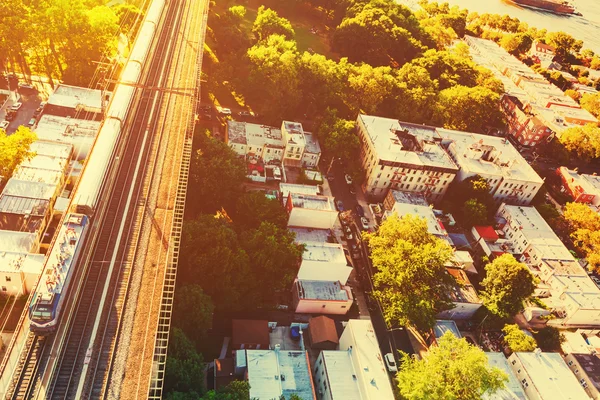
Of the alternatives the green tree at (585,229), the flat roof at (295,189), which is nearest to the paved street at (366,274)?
the flat roof at (295,189)

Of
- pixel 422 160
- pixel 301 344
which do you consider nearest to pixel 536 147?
pixel 422 160

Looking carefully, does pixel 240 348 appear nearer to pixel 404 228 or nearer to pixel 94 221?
pixel 94 221

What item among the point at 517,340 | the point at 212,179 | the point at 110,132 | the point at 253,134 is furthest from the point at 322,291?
the point at 253,134

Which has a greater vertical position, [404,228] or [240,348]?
[404,228]

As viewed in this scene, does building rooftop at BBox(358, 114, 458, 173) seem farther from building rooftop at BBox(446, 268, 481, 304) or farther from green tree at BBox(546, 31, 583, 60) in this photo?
green tree at BBox(546, 31, 583, 60)

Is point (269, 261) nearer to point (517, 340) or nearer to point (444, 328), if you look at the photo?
point (444, 328)

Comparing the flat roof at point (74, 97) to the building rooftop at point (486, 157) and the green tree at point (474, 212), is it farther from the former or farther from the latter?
the building rooftop at point (486, 157)

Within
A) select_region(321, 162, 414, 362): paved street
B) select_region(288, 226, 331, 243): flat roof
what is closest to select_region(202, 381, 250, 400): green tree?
select_region(321, 162, 414, 362): paved street
